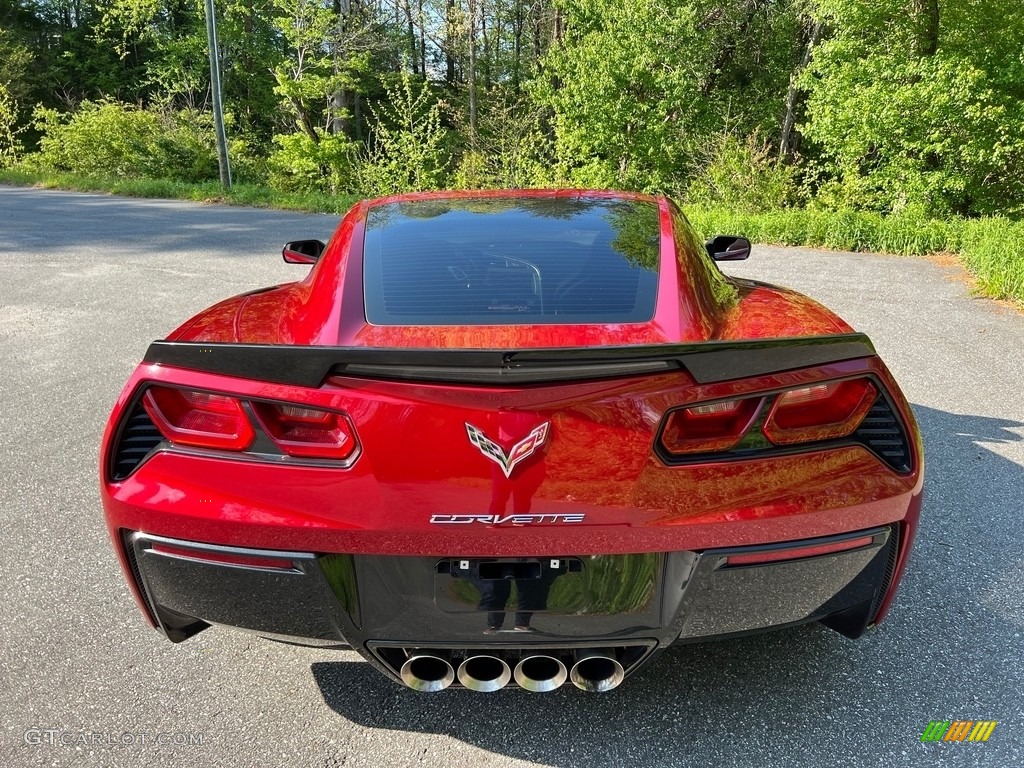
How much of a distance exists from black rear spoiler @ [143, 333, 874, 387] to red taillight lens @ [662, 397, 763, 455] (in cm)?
7

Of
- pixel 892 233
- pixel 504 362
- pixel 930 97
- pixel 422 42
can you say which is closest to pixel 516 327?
pixel 504 362

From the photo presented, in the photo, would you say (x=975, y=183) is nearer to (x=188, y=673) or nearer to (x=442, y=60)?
(x=188, y=673)

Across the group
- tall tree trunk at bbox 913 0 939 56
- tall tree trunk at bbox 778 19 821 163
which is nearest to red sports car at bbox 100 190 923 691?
tall tree trunk at bbox 913 0 939 56

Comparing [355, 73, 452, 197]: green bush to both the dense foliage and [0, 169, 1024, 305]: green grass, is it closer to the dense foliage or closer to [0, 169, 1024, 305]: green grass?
the dense foliage

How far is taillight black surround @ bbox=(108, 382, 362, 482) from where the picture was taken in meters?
1.53

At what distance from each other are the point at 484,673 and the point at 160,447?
36.1 inches

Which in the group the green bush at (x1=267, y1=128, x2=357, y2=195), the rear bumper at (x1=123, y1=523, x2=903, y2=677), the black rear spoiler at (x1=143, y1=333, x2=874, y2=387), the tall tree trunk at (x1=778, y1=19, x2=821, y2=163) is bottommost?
the green bush at (x1=267, y1=128, x2=357, y2=195)

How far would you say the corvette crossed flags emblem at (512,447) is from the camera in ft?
4.76

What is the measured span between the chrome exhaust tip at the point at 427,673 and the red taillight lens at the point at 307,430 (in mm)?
522

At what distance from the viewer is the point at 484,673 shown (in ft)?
5.40

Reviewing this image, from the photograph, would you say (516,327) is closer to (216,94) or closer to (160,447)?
(160,447)

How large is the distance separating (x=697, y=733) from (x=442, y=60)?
36.1 m

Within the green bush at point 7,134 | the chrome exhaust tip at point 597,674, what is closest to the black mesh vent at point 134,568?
the chrome exhaust tip at point 597,674

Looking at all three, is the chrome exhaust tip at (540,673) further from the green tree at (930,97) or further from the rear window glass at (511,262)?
the green tree at (930,97)
